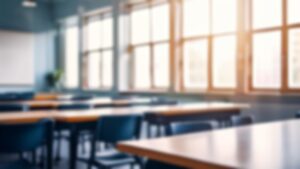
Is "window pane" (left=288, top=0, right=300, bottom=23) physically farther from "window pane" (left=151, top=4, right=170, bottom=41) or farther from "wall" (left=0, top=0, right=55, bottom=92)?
"wall" (left=0, top=0, right=55, bottom=92)

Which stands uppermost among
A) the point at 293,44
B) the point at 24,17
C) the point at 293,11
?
the point at 24,17

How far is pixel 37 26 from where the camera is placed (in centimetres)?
1138

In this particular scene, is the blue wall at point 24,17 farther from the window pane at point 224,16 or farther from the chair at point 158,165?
the chair at point 158,165

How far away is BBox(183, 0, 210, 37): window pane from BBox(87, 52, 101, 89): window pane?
3.42 m

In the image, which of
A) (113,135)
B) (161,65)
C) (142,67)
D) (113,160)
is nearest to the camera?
(113,160)

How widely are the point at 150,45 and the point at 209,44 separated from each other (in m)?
1.79

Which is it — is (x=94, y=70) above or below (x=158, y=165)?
above

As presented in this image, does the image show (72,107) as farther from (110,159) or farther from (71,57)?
(71,57)

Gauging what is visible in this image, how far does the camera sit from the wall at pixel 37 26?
10703mm

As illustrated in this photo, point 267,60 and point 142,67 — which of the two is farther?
point 142,67

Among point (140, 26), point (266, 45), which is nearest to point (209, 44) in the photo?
point (266, 45)

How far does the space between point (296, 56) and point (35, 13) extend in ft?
27.8

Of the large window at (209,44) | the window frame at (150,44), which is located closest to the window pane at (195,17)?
the large window at (209,44)

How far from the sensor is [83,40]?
34.3 feet
